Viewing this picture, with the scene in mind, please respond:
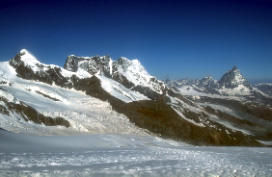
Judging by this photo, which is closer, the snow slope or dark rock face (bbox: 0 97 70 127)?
the snow slope

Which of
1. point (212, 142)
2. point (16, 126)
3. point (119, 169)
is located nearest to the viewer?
point (119, 169)

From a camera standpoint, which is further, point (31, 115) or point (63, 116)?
point (63, 116)

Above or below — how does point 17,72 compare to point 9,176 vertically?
above

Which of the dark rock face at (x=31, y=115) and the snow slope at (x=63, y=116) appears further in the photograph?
the dark rock face at (x=31, y=115)

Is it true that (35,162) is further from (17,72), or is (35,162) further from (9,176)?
(17,72)

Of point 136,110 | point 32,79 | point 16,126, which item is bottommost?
point 16,126

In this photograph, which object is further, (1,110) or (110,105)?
(110,105)

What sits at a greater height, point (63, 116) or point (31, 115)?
point (63, 116)

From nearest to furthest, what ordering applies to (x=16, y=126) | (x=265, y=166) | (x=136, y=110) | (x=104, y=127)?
(x=265, y=166) < (x=16, y=126) < (x=104, y=127) < (x=136, y=110)

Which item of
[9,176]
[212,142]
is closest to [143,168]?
[9,176]

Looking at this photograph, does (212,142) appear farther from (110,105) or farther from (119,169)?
(119,169)
